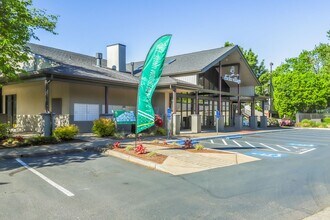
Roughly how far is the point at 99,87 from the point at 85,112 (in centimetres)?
211

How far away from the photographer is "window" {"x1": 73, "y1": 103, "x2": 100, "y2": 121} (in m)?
19.2

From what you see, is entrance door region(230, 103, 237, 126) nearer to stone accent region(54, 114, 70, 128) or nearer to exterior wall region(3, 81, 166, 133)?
exterior wall region(3, 81, 166, 133)

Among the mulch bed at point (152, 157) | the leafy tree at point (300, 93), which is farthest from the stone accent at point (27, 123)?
the leafy tree at point (300, 93)

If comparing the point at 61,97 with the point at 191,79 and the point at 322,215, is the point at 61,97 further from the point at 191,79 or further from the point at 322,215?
the point at 322,215

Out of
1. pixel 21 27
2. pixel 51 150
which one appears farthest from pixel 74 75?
pixel 51 150

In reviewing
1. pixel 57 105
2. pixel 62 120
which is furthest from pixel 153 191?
pixel 57 105

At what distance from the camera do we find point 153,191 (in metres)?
6.63

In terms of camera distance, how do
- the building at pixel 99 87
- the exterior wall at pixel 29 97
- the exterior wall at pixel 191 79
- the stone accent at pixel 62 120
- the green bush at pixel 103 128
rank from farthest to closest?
the exterior wall at pixel 191 79 < the exterior wall at pixel 29 97 < the stone accent at pixel 62 120 < the building at pixel 99 87 < the green bush at pixel 103 128

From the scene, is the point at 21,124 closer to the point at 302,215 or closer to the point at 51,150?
the point at 51,150

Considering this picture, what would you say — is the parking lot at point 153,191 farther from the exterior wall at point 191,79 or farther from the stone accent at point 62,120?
the exterior wall at point 191,79

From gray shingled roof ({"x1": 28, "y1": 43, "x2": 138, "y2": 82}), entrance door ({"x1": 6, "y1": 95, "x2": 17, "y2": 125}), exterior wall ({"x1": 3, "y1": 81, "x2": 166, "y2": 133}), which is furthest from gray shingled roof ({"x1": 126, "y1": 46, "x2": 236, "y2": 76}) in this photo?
entrance door ({"x1": 6, "y1": 95, "x2": 17, "y2": 125})

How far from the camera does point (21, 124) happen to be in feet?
68.0

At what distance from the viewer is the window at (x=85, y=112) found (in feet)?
62.9

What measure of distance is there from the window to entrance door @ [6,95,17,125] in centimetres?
578
